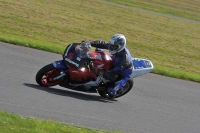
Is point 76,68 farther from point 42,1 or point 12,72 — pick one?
point 42,1

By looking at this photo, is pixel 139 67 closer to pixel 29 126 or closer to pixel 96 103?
pixel 96 103

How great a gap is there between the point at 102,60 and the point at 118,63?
35cm

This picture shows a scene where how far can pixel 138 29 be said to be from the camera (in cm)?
2227

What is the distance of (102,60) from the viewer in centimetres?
1023

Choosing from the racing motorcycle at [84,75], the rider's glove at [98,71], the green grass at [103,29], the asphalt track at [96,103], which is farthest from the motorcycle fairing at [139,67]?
the green grass at [103,29]

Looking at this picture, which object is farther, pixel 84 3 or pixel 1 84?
pixel 84 3

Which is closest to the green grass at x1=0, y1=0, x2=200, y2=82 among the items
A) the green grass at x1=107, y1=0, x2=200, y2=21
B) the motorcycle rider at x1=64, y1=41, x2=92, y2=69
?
the green grass at x1=107, y1=0, x2=200, y2=21

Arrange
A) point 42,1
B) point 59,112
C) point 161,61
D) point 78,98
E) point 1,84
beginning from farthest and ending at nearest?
point 42,1
point 161,61
point 78,98
point 1,84
point 59,112

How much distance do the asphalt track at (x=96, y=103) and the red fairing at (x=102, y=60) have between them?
2.50 feet

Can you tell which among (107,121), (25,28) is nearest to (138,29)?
(25,28)

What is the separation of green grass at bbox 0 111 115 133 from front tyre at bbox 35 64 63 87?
204 cm

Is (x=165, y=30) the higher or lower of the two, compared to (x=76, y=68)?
lower

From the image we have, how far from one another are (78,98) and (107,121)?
1.28 m

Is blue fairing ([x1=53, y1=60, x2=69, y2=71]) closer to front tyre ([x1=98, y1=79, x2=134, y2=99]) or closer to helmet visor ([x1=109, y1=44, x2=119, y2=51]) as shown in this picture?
helmet visor ([x1=109, y1=44, x2=119, y2=51])
